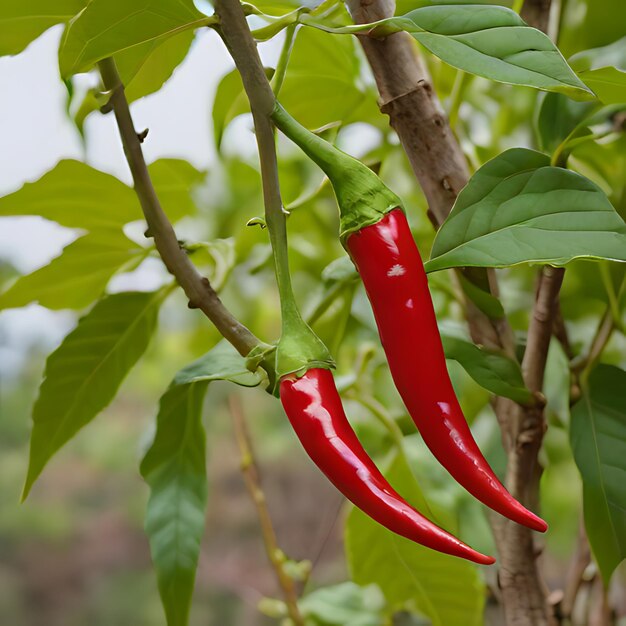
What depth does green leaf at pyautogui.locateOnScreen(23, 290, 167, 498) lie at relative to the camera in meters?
0.41

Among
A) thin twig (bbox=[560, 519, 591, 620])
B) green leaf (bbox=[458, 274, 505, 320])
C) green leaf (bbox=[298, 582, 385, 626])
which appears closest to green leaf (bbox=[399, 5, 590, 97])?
green leaf (bbox=[458, 274, 505, 320])

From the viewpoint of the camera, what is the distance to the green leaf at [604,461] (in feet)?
1.28

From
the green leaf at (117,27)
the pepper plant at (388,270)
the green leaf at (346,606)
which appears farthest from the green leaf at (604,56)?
the green leaf at (346,606)

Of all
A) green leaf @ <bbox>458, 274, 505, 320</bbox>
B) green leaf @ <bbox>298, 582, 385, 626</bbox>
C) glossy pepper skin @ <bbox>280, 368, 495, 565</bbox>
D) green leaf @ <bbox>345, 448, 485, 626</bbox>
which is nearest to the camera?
glossy pepper skin @ <bbox>280, 368, 495, 565</bbox>

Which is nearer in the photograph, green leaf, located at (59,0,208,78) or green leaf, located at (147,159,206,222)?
green leaf, located at (59,0,208,78)

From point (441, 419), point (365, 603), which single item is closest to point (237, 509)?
point (365, 603)

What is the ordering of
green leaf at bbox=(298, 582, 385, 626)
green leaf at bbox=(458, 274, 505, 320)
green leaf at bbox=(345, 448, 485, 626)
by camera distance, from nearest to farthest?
green leaf at bbox=(458, 274, 505, 320), green leaf at bbox=(345, 448, 485, 626), green leaf at bbox=(298, 582, 385, 626)

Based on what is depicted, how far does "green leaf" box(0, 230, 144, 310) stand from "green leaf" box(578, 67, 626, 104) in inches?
10.3

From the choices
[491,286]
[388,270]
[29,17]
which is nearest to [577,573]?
[491,286]

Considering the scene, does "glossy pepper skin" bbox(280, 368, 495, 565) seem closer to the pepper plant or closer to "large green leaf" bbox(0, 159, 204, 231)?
the pepper plant

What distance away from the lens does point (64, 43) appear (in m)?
0.29

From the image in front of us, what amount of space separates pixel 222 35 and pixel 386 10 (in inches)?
3.7

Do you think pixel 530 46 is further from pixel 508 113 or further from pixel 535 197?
pixel 508 113

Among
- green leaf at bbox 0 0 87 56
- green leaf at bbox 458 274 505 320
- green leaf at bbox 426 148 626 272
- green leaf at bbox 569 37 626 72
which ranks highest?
green leaf at bbox 0 0 87 56
